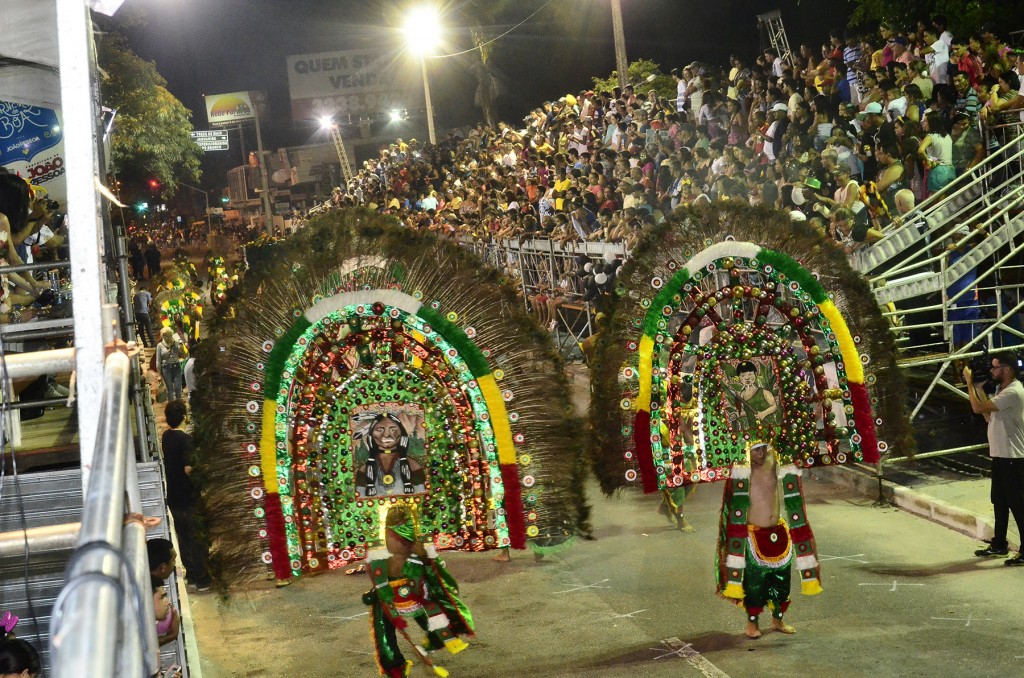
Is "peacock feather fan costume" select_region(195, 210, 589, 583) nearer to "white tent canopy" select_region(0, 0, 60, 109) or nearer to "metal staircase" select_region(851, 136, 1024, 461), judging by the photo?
"white tent canopy" select_region(0, 0, 60, 109)

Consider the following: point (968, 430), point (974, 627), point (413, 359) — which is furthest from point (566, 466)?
point (968, 430)

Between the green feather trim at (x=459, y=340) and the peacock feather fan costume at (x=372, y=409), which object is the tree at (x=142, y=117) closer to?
the peacock feather fan costume at (x=372, y=409)

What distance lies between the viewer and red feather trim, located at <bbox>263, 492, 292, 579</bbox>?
6.64m

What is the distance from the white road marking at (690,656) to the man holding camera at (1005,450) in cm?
283

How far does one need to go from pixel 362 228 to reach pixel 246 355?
1022 mm

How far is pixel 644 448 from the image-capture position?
7609mm

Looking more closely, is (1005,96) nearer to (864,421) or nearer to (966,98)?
(966,98)

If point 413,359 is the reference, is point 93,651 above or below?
below

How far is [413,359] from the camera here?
6852 mm

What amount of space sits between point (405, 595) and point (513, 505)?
0.90 meters

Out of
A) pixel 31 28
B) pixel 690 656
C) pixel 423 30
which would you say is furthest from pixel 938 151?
pixel 423 30

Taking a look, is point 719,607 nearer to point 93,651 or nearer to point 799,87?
point 93,651

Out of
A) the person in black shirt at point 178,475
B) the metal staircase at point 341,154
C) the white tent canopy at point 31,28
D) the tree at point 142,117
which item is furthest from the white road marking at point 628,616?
the metal staircase at point 341,154

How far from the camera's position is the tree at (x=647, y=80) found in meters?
22.3
